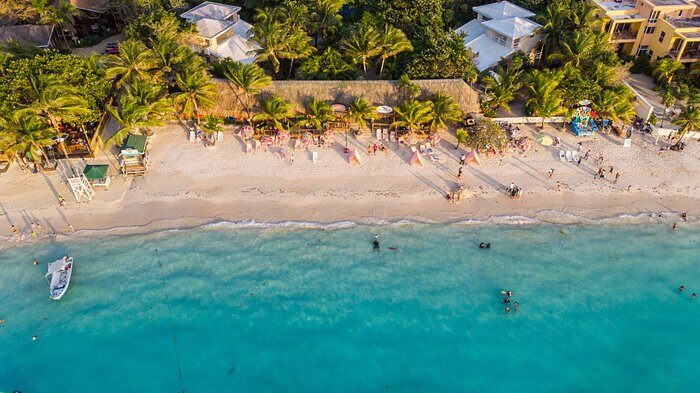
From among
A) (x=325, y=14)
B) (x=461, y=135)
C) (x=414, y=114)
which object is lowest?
(x=461, y=135)

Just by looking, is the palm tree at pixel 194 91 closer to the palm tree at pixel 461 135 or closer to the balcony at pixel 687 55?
the palm tree at pixel 461 135

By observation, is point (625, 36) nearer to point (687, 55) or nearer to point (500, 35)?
point (687, 55)

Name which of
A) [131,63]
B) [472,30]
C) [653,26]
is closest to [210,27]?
[131,63]

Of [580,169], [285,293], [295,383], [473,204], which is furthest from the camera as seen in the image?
[580,169]

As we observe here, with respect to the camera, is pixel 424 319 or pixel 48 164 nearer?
pixel 424 319

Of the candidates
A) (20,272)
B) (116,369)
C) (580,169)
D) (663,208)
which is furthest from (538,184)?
(20,272)

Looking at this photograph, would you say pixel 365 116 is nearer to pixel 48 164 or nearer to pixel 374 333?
pixel 374 333
